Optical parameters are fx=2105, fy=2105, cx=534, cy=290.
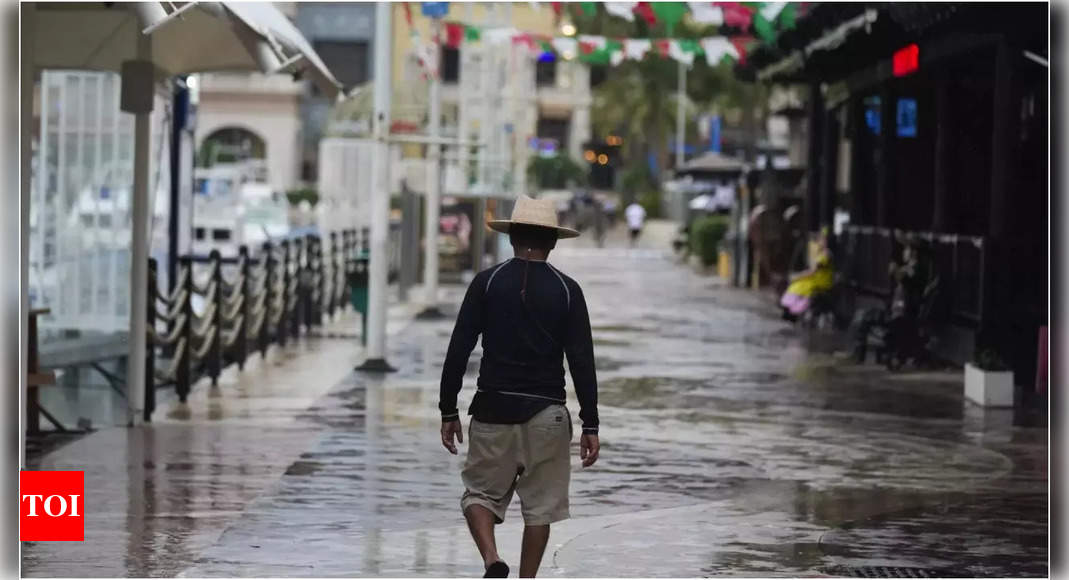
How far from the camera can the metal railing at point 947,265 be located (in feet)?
70.3

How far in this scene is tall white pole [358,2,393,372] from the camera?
20.1 metres

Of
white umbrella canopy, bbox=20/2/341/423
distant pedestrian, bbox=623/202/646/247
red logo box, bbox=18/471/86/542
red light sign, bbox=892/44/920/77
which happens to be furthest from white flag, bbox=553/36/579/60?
distant pedestrian, bbox=623/202/646/247

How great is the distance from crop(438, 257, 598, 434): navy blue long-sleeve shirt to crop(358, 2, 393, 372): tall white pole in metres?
11.3

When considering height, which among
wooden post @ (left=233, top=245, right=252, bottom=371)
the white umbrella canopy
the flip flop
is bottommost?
the flip flop

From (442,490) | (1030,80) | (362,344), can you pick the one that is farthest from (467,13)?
(442,490)

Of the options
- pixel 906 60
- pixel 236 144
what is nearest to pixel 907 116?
pixel 906 60

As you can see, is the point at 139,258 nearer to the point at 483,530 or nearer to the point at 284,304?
the point at 483,530

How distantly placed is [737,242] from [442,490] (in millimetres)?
29677

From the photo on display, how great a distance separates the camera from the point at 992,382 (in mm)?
18094

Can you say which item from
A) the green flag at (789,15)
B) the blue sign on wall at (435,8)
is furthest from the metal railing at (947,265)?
the blue sign on wall at (435,8)

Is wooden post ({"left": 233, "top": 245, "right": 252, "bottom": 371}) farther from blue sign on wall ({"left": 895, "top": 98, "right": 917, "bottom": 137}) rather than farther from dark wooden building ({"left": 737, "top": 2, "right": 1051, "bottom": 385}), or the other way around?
blue sign on wall ({"left": 895, "top": 98, "right": 917, "bottom": 137})

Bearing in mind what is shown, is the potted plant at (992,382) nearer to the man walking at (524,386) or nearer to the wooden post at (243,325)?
the wooden post at (243,325)

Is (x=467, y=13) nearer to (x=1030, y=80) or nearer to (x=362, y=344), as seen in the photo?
(x=362, y=344)

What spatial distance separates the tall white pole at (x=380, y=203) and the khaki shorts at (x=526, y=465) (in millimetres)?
11438
